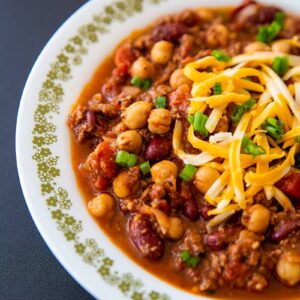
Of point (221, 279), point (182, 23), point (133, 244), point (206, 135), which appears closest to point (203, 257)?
point (221, 279)

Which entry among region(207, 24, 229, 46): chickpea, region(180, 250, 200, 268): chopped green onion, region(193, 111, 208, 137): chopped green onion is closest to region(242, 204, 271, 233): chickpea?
region(180, 250, 200, 268): chopped green onion

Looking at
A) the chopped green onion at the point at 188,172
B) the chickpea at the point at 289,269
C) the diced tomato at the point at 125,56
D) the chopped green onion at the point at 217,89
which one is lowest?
the chickpea at the point at 289,269

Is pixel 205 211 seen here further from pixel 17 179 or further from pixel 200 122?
pixel 17 179

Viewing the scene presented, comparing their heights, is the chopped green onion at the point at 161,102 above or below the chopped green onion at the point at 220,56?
below

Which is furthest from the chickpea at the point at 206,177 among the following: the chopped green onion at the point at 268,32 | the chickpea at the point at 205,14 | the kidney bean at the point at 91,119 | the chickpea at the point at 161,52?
the chickpea at the point at 205,14

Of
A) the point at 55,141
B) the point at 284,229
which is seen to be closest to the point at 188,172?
the point at 284,229

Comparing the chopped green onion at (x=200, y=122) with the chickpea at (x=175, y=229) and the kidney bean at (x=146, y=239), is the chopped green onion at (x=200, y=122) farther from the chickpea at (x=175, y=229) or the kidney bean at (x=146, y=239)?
the kidney bean at (x=146, y=239)

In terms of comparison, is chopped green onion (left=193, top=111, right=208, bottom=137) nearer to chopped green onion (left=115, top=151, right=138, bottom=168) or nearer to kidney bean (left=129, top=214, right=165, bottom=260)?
chopped green onion (left=115, top=151, right=138, bottom=168)

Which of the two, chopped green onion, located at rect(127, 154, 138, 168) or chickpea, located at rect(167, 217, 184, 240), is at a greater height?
chopped green onion, located at rect(127, 154, 138, 168)
